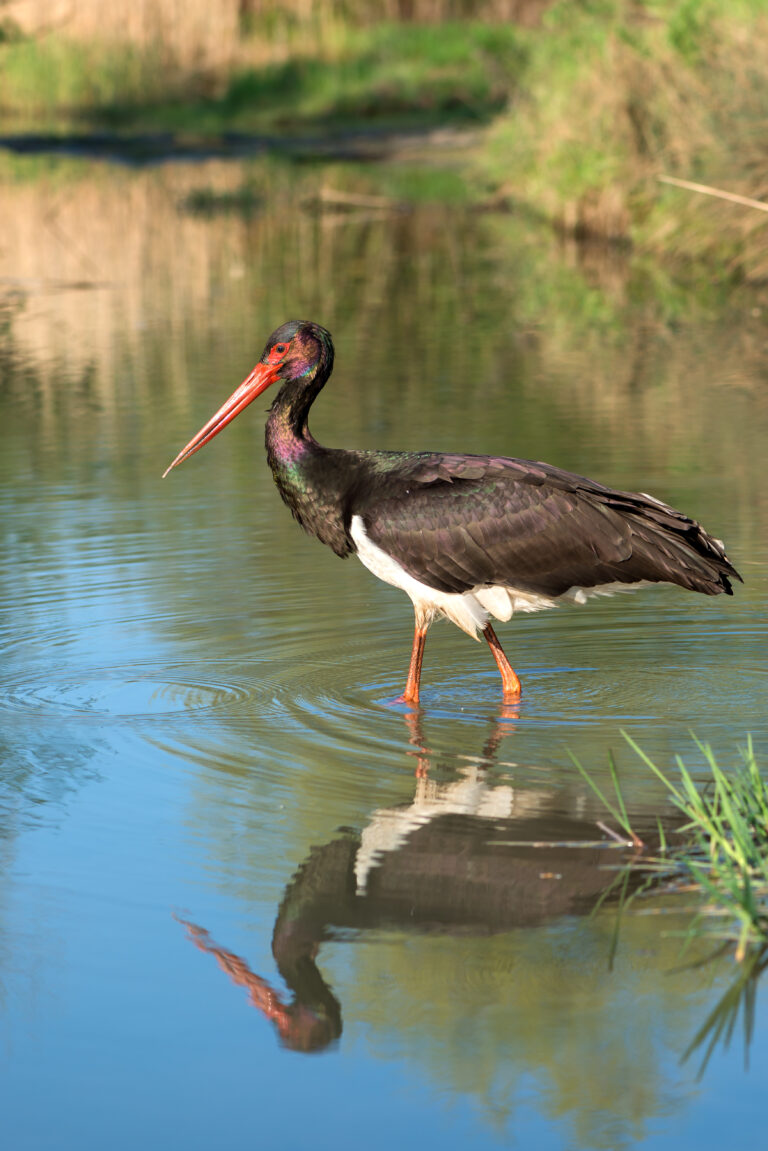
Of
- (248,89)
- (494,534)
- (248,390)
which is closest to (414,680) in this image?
(494,534)

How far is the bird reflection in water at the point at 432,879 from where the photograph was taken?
13.0 feet

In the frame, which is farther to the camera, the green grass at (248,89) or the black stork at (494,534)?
the green grass at (248,89)

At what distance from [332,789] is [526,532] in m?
1.24

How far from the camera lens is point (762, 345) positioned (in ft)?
44.8

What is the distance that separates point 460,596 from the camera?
616cm

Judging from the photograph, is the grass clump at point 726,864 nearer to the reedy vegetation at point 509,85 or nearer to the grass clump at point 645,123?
the grass clump at point 645,123

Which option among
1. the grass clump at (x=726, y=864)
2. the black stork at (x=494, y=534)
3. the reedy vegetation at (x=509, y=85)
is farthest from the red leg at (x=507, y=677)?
the reedy vegetation at (x=509, y=85)

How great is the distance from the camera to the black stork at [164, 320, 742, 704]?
19.7 feet

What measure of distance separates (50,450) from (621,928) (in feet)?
23.2

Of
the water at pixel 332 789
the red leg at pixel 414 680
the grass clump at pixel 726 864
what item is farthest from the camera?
the red leg at pixel 414 680

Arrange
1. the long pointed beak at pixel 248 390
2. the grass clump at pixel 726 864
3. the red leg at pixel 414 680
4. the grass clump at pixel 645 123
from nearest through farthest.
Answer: the grass clump at pixel 726 864
the red leg at pixel 414 680
the long pointed beak at pixel 248 390
the grass clump at pixel 645 123

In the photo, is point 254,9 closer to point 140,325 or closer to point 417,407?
point 140,325

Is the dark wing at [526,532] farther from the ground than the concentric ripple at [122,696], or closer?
farther from the ground

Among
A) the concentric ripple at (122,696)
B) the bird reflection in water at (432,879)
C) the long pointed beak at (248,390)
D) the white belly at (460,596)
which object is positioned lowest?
the concentric ripple at (122,696)
